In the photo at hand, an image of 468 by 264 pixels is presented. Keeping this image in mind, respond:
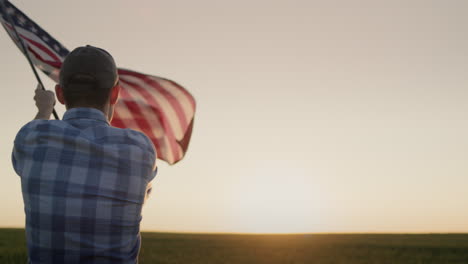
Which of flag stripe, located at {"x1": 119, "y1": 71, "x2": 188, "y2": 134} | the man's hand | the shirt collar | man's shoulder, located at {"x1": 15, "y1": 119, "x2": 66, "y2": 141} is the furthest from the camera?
flag stripe, located at {"x1": 119, "y1": 71, "x2": 188, "y2": 134}

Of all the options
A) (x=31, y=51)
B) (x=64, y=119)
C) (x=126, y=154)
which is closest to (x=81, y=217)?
(x=126, y=154)

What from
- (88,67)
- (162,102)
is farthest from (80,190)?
(162,102)

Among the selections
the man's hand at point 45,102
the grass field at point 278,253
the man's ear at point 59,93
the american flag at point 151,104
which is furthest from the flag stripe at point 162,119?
the grass field at point 278,253

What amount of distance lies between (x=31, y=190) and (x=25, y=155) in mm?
180

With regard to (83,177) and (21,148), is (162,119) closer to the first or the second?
(21,148)

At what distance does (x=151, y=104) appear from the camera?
218 inches

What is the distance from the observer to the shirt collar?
2.55m

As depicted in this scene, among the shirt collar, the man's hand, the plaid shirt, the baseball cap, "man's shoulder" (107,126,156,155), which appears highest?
the baseball cap

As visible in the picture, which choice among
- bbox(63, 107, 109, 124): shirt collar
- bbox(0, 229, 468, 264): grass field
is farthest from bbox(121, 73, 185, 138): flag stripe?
bbox(0, 229, 468, 264): grass field

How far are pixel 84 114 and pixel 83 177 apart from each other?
376 mm

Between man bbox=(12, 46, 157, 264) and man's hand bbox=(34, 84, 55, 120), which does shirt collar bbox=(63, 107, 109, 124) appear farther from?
man's hand bbox=(34, 84, 55, 120)

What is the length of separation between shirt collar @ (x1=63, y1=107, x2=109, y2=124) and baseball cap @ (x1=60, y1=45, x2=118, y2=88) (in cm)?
13

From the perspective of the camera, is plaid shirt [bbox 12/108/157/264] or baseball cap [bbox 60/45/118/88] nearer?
plaid shirt [bbox 12/108/157/264]

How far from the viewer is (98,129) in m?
2.48
